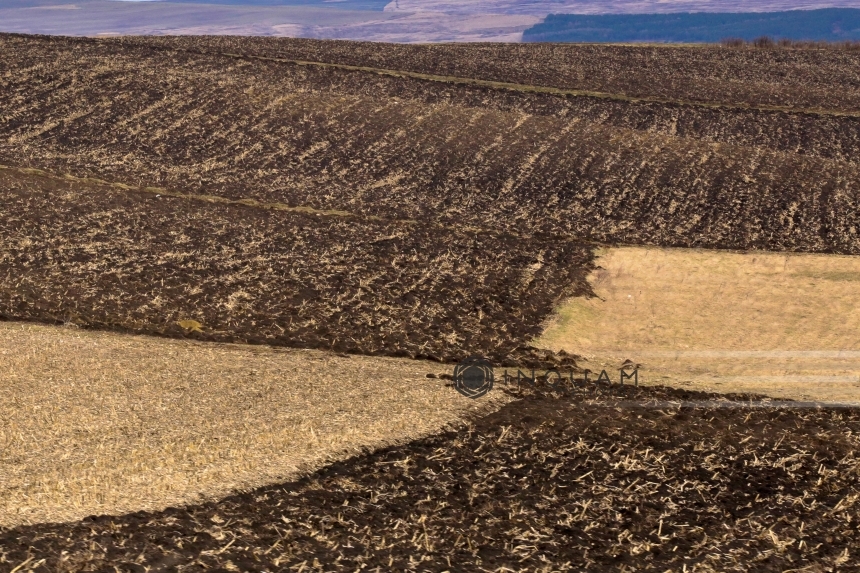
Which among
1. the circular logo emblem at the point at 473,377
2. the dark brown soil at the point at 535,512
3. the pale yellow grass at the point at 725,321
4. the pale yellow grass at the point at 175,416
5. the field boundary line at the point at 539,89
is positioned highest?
the field boundary line at the point at 539,89

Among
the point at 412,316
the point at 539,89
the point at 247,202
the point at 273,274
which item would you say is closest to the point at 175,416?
the point at 412,316

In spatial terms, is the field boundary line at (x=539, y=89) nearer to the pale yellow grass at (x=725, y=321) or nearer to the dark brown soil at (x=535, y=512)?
the pale yellow grass at (x=725, y=321)

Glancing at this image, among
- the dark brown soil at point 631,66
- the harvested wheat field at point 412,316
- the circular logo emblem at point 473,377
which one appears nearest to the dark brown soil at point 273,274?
the harvested wheat field at point 412,316

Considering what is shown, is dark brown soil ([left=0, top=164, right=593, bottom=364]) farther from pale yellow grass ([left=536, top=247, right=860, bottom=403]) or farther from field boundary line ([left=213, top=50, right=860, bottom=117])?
field boundary line ([left=213, top=50, right=860, bottom=117])

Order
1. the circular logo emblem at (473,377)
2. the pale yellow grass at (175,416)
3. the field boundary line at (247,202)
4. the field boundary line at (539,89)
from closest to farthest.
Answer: the pale yellow grass at (175,416) → the circular logo emblem at (473,377) → the field boundary line at (247,202) → the field boundary line at (539,89)

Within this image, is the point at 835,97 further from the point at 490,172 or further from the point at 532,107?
the point at 490,172

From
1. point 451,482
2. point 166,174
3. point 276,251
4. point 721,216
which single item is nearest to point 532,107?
point 721,216

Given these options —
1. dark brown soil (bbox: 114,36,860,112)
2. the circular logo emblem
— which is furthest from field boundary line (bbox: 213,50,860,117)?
the circular logo emblem

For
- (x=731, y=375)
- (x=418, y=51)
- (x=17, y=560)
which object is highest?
(x=418, y=51)
